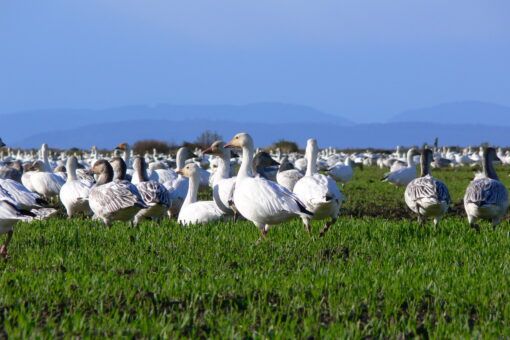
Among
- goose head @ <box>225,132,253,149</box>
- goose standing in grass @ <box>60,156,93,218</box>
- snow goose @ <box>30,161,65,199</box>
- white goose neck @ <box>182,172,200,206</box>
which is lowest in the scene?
snow goose @ <box>30,161,65,199</box>

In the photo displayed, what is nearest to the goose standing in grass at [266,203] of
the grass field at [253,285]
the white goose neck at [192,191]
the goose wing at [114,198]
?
the grass field at [253,285]

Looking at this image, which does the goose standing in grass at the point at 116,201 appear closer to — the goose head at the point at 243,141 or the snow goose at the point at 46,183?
the goose head at the point at 243,141

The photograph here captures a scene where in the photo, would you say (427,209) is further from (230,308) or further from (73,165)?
(73,165)

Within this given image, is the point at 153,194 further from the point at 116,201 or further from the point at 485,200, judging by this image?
the point at 485,200

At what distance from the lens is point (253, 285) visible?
7488 mm

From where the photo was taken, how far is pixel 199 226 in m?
12.3

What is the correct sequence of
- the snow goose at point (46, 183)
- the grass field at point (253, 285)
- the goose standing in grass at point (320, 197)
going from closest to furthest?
the grass field at point (253, 285), the goose standing in grass at point (320, 197), the snow goose at point (46, 183)

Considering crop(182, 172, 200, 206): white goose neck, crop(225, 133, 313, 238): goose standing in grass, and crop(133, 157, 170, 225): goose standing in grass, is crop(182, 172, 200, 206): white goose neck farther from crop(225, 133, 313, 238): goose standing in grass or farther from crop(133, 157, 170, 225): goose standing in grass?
crop(225, 133, 313, 238): goose standing in grass

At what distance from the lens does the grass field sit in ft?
20.1

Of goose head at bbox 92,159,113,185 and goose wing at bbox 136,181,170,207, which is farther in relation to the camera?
goose head at bbox 92,159,113,185

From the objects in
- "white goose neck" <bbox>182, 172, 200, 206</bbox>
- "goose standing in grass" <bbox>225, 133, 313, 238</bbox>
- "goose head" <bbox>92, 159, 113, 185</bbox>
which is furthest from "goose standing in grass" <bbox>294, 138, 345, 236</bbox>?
"goose head" <bbox>92, 159, 113, 185</bbox>

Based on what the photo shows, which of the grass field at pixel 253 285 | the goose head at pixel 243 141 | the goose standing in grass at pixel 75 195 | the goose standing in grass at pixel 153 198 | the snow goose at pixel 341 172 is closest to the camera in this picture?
the grass field at pixel 253 285

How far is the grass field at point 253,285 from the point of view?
6.13 m

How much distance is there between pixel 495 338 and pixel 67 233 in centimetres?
766
